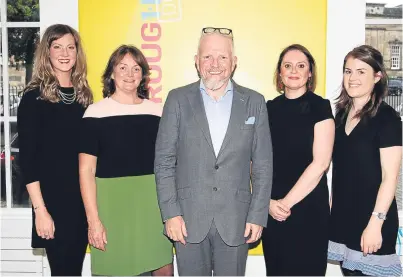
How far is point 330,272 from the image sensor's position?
12.0 ft

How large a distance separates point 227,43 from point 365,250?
55.8 inches

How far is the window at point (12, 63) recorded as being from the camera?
3.72 metres

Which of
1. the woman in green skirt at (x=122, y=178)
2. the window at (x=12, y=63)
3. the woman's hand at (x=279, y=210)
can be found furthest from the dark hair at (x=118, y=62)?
the window at (x=12, y=63)

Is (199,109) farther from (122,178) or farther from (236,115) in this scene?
(122,178)

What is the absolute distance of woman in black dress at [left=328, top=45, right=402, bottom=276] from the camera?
94.3 inches

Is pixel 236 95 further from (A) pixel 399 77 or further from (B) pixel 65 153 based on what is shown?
(A) pixel 399 77

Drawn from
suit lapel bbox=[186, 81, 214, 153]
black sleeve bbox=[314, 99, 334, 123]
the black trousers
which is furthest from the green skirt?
black sleeve bbox=[314, 99, 334, 123]

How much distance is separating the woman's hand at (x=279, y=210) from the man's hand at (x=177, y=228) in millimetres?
564

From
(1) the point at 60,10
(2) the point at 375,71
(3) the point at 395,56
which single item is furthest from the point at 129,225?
(3) the point at 395,56

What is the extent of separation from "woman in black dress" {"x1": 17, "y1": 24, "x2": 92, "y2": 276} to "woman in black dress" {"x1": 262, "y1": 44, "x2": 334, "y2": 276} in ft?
4.00

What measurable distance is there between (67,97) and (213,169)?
1.06 meters

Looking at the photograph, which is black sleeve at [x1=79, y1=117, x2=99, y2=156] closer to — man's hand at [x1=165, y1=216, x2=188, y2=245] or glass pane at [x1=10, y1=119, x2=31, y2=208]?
man's hand at [x1=165, y1=216, x2=188, y2=245]

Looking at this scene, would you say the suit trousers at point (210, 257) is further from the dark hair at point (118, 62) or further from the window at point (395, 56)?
the window at point (395, 56)

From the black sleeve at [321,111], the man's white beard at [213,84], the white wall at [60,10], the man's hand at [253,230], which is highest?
the white wall at [60,10]
